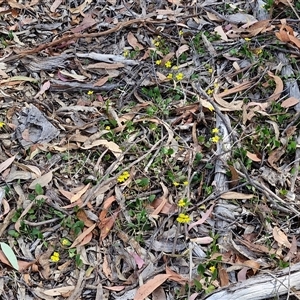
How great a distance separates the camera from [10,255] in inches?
92.7

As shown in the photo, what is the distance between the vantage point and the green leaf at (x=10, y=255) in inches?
92.0

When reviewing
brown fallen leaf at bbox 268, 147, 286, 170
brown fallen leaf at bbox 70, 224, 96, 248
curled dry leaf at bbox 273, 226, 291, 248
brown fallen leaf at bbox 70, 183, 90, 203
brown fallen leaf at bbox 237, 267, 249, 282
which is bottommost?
brown fallen leaf at bbox 237, 267, 249, 282

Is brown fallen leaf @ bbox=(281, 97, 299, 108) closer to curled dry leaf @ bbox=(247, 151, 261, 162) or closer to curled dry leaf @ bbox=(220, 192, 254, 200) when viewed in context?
curled dry leaf @ bbox=(247, 151, 261, 162)

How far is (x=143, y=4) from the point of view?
12.0 feet

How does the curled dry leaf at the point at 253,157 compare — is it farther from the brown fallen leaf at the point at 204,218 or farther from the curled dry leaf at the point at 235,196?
the brown fallen leaf at the point at 204,218

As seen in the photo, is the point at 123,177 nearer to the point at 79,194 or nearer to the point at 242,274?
the point at 79,194

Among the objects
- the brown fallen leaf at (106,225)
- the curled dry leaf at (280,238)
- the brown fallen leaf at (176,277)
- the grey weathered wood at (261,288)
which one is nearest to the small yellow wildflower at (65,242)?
the brown fallen leaf at (106,225)

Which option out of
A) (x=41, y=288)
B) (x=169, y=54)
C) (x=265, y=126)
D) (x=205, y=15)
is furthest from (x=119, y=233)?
(x=205, y=15)

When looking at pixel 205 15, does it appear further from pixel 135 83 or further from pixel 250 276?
pixel 250 276

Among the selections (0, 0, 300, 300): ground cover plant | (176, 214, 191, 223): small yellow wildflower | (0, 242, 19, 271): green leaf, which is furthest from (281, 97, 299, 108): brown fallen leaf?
(0, 242, 19, 271): green leaf

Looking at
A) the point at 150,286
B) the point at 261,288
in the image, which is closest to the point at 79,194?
the point at 150,286

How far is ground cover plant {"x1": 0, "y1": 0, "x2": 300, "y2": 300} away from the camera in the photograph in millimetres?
2314

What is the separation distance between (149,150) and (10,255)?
33.3 inches

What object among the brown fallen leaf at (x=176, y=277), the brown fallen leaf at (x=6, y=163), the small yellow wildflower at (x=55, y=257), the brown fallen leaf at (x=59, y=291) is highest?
the brown fallen leaf at (x=6, y=163)
